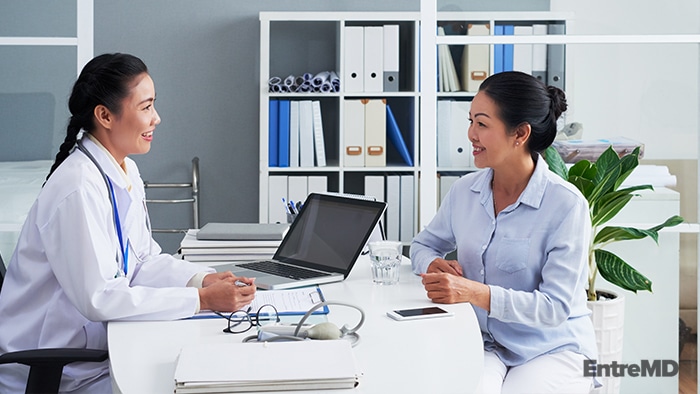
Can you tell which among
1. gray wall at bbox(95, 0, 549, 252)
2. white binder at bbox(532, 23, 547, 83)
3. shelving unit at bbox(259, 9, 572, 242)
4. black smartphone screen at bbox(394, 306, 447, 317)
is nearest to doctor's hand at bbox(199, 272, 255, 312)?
black smartphone screen at bbox(394, 306, 447, 317)

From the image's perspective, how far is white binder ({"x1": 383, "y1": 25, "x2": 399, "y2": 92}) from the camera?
4.06m

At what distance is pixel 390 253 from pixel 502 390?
1.40 ft

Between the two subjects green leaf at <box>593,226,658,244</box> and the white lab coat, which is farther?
green leaf at <box>593,226,658,244</box>

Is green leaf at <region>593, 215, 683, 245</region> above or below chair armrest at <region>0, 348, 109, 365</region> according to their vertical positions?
above

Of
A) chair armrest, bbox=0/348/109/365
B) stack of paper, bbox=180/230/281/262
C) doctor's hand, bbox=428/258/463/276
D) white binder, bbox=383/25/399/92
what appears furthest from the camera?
white binder, bbox=383/25/399/92

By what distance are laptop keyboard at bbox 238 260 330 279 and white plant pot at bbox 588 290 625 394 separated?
1124 millimetres

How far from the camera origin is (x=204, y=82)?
14.4 ft

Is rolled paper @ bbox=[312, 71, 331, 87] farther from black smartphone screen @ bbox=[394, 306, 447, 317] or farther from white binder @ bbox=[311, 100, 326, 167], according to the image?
black smartphone screen @ bbox=[394, 306, 447, 317]

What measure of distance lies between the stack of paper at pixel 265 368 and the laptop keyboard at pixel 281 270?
0.68 meters

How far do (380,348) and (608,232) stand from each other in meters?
1.58

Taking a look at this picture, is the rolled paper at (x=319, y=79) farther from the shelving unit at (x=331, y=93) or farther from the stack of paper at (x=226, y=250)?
the stack of paper at (x=226, y=250)

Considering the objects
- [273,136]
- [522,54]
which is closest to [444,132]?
[522,54]

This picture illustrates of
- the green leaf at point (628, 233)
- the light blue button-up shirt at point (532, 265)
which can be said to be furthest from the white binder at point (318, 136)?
the light blue button-up shirt at point (532, 265)

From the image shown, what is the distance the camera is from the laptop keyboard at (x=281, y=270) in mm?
1976
